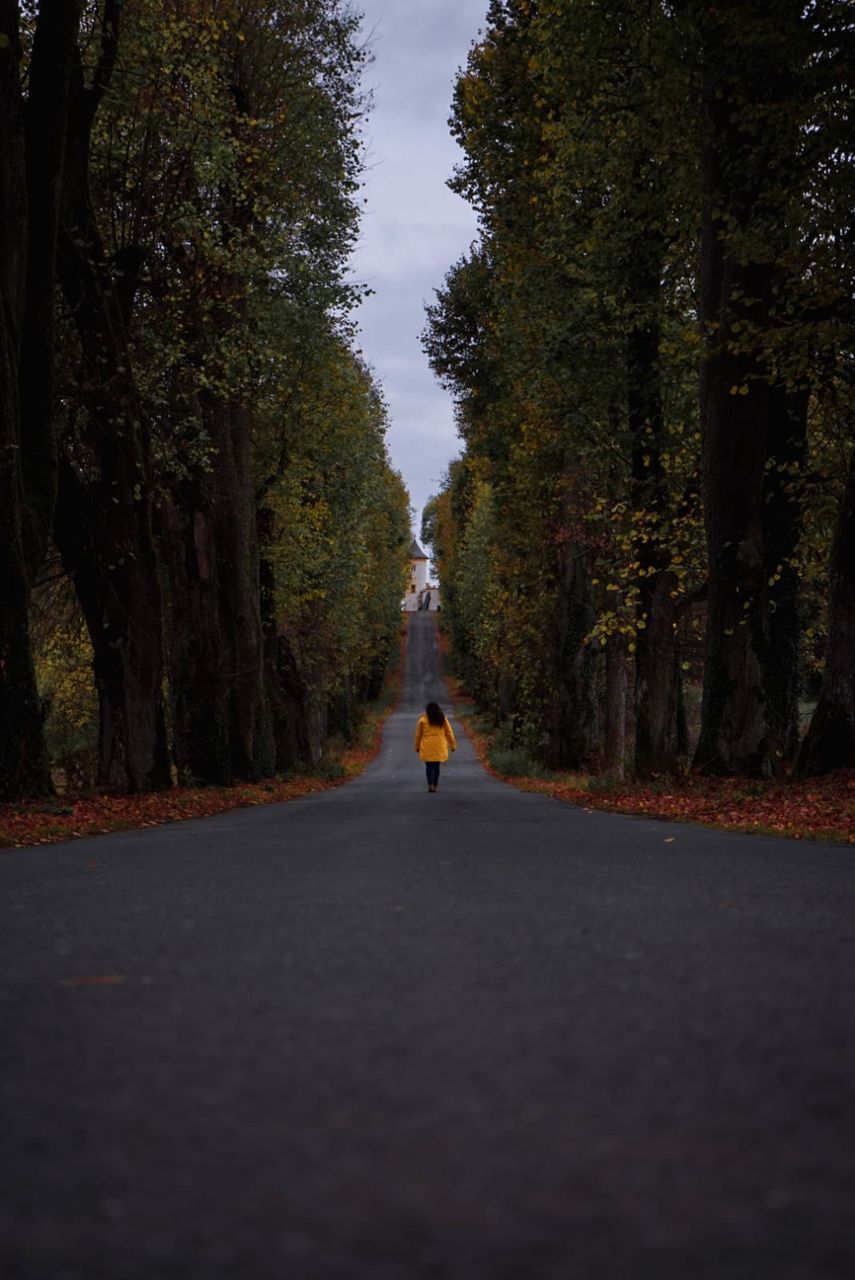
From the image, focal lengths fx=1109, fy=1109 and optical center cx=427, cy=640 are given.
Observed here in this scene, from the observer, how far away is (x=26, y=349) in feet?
45.8

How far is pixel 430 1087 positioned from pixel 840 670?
12.3 meters

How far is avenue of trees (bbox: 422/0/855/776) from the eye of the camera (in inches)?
521

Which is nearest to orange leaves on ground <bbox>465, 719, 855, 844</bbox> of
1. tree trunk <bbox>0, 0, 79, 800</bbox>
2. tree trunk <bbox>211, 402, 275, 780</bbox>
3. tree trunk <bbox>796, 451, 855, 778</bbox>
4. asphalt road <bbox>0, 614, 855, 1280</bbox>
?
tree trunk <bbox>796, 451, 855, 778</bbox>

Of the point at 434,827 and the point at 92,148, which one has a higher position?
the point at 92,148

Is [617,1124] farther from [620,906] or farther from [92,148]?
[92,148]

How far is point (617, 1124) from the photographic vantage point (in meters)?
2.09

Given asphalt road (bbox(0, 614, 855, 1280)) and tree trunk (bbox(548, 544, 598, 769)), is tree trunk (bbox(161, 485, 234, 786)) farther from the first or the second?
asphalt road (bbox(0, 614, 855, 1280))

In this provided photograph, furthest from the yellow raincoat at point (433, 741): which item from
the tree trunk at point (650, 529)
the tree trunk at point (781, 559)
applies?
the tree trunk at point (781, 559)

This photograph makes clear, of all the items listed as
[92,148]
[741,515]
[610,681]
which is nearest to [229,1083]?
[741,515]

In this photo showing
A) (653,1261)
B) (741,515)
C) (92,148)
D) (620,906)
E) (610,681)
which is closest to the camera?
(653,1261)

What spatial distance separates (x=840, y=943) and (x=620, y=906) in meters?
1.11

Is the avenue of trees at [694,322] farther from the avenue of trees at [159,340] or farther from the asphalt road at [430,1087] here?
the asphalt road at [430,1087]

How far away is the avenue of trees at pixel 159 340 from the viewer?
45.6ft

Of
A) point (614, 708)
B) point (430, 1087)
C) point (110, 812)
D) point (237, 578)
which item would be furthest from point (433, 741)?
point (430, 1087)
